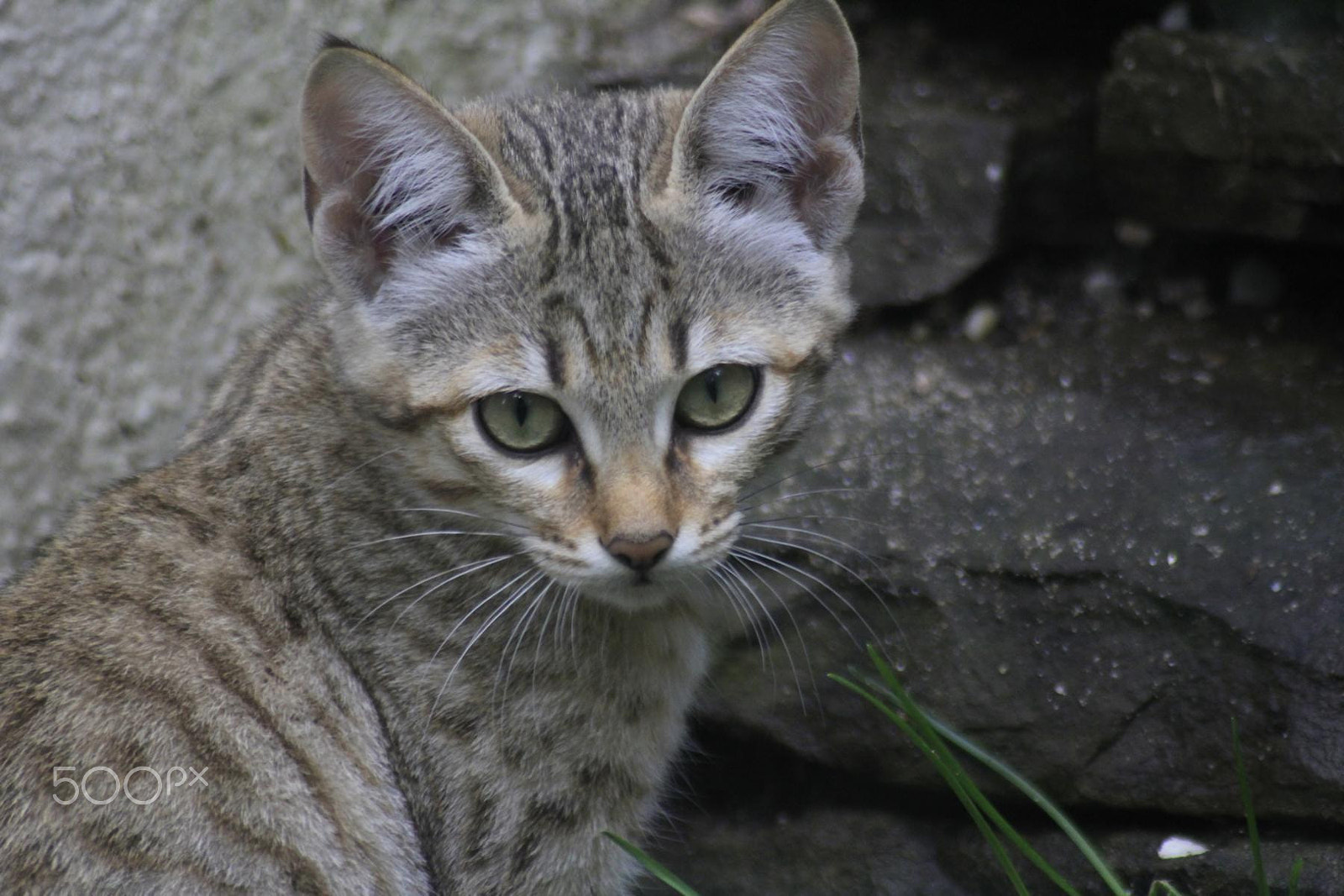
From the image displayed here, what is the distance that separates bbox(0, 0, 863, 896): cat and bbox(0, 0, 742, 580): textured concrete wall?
0.86 m

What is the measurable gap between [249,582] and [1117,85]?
9.84 feet

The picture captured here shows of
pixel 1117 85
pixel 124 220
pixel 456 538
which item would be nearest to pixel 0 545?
pixel 124 220

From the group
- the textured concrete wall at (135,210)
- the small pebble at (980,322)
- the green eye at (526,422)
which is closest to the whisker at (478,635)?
the green eye at (526,422)

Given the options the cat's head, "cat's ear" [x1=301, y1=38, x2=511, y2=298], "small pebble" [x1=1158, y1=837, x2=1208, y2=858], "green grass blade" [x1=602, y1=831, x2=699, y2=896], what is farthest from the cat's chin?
"small pebble" [x1=1158, y1=837, x2=1208, y2=858]

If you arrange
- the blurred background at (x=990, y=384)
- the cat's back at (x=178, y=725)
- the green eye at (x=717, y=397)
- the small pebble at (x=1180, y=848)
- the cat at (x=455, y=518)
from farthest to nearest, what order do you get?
the blurred background at (x=990, y=384) → the small pebble at (x=1180, y=848) → the green eye at (x=717, y=397) → the cat at (x=455, y=518) → the cat's back at (x=178, y=725)

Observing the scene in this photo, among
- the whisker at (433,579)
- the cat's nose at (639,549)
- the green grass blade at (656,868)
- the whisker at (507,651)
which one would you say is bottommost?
the green grass blade at (656,868)

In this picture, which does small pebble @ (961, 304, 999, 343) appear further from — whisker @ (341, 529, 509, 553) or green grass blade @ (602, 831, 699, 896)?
green grass blade @ (602, 831, 699, 896)

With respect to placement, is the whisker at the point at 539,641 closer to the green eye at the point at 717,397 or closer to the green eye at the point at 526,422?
the green eye at the point at 526,422

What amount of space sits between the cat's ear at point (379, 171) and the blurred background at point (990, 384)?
1.32m

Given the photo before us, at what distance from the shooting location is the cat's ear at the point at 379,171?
109 inches

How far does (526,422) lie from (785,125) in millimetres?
850

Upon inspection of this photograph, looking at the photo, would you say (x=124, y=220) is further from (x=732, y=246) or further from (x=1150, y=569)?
(x=1150, y=569)

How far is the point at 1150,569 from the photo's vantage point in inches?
146

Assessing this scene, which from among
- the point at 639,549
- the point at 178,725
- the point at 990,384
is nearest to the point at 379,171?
the point at 639,549
